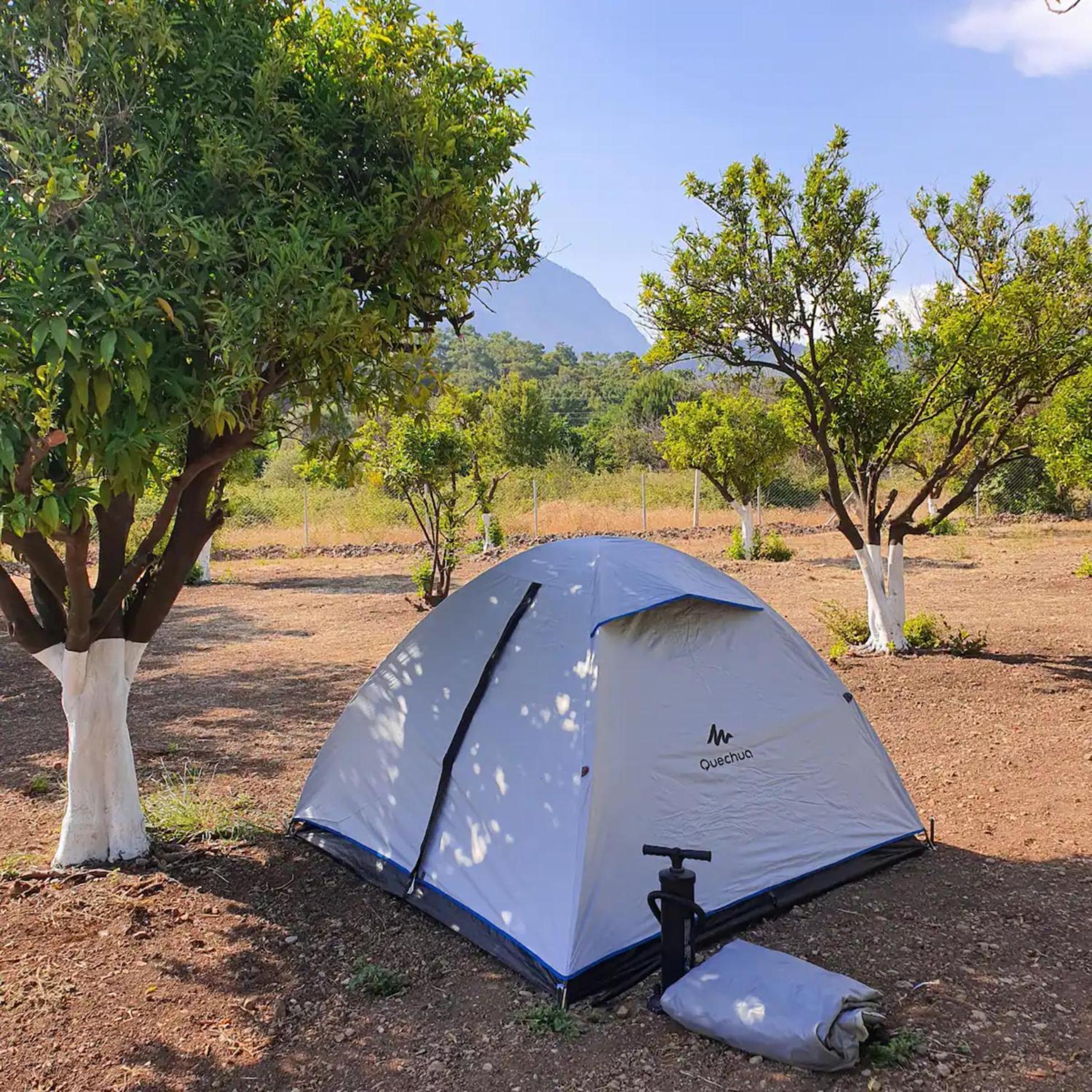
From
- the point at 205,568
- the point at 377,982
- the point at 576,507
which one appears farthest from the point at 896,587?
the point at 576,507

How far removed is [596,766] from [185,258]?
2.59 metres

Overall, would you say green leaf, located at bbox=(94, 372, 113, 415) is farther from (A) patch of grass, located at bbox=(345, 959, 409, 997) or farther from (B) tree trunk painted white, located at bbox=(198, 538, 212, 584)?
(B) tree trunk painted white, located at bbox=(198, 538, 212, 584)

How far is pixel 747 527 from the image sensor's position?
17469 millimetres

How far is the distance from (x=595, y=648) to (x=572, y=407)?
158 feet

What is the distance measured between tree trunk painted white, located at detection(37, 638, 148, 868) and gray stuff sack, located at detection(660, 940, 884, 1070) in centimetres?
288

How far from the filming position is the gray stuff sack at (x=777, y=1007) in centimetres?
297

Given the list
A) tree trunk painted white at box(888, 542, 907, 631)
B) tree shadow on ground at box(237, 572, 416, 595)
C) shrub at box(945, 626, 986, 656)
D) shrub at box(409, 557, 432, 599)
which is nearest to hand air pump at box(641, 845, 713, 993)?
tree trunk painted white at box(888, 542, 907, 631)

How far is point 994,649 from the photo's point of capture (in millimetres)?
9297

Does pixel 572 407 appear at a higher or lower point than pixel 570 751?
higher

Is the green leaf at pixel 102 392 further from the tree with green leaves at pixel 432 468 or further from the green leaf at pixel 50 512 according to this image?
the tree with green leaves at pixel 432 468

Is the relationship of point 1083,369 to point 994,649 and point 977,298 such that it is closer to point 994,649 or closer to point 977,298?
point 977,298

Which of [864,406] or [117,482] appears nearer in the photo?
[117,482]

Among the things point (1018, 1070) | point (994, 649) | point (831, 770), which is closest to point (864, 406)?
point (994, 649)

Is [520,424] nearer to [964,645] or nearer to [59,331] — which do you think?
[964,645]
